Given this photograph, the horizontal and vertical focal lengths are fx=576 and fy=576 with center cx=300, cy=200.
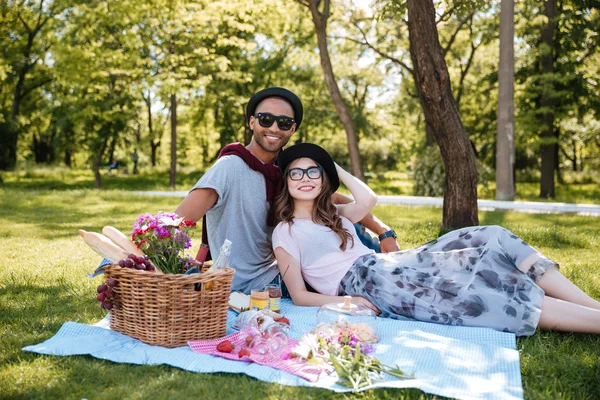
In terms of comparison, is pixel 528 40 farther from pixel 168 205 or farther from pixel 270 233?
pixel 270 233

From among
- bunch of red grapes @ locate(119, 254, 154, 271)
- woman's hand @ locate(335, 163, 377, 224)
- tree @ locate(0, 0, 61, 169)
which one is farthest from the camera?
tree @ locate(0, 0, 61, 169)

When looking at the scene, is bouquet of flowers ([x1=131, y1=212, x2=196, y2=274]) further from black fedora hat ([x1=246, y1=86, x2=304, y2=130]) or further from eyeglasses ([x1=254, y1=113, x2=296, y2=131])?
black fedora hat ([x1=246, y1=86, x2=304, y2=130])

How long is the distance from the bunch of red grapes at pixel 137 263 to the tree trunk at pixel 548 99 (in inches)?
552

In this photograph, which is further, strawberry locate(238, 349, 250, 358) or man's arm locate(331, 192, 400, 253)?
man's arm locate(331, 192, 400, 253)

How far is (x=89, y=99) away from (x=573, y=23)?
14.7 metres

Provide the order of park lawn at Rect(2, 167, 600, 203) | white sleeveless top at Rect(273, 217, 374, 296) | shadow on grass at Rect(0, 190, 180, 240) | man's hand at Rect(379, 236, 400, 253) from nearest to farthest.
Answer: white sleeveless top at Rect(273, 217, 374, 296) → man's hand at Rect(379, 236, 400, 253) → shadow on grass at Rect(0, 190, 180, 240) → park lawn at Rect(2, 167, 600, 203)

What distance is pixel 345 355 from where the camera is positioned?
2.99 meters

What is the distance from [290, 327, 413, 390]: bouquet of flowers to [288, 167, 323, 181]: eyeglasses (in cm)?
128

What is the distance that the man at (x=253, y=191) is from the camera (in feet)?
13.8

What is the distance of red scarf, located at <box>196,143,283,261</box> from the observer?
4.34 meters

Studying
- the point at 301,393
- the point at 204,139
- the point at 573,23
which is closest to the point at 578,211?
the point at 573,23

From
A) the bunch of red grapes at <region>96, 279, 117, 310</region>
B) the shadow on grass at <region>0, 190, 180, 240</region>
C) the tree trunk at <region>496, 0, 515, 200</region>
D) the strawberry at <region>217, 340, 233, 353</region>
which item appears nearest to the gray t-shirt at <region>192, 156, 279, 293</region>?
the bunch of red grapes at <region>96, 279, 117, 310</region>

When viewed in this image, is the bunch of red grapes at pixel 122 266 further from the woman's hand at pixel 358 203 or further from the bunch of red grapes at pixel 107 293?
the woman's hand at pixel 358 203

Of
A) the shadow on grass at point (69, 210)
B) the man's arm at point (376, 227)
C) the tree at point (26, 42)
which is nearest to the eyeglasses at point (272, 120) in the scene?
the man's arm at point (376, 227)
